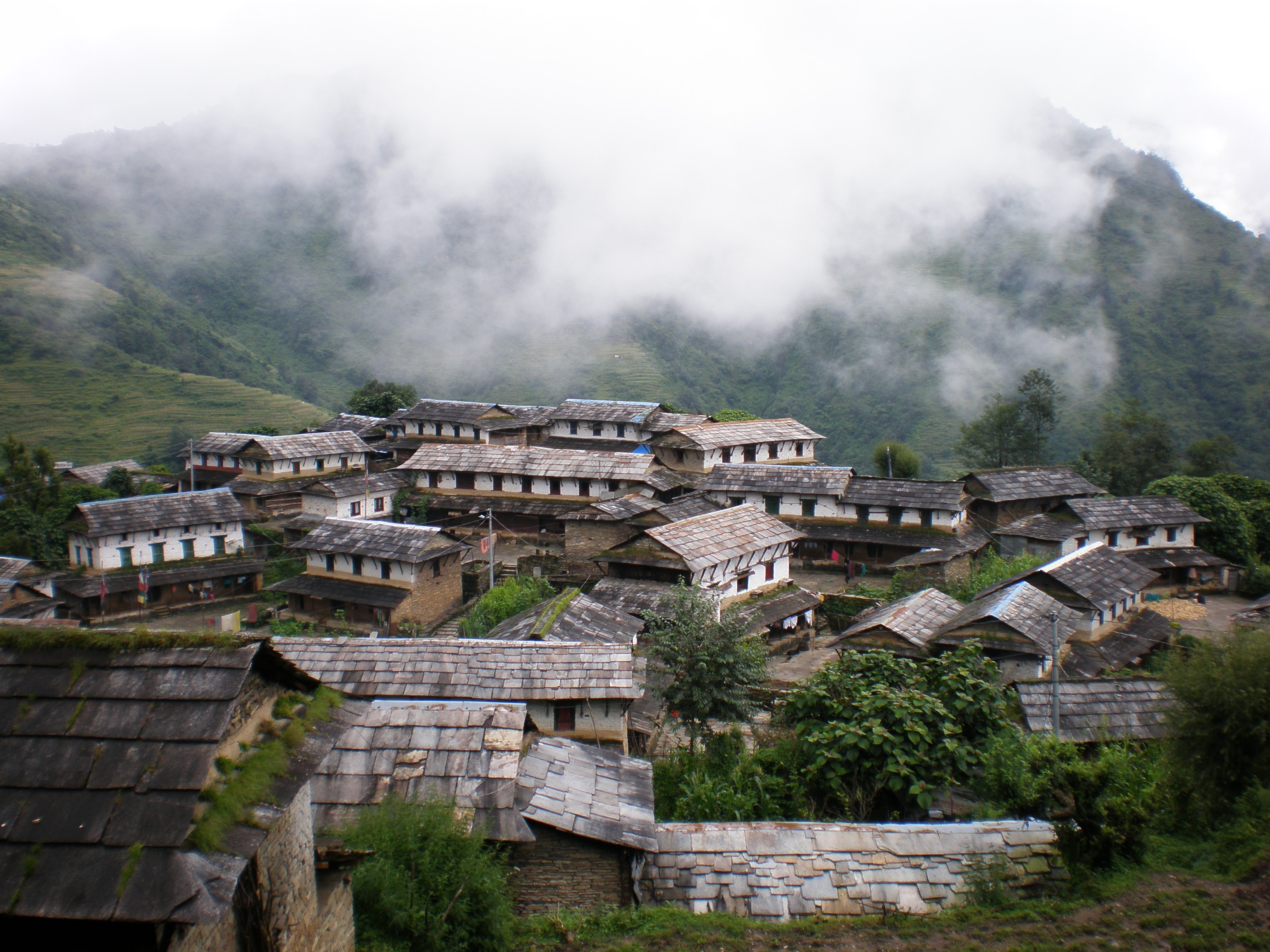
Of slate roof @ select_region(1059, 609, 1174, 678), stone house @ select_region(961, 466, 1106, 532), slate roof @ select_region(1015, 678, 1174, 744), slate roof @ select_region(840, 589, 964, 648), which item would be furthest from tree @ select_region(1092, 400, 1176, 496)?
slate roof @ select_region(1015, 678, 1174, 744)

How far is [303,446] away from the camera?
5597cm

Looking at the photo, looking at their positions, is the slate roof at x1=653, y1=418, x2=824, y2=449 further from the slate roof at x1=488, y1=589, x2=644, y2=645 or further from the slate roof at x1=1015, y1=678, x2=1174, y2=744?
the slate roof at x1=1015, y1=678, x2=1174, y2=744

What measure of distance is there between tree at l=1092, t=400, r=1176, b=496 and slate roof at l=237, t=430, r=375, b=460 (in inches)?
2213

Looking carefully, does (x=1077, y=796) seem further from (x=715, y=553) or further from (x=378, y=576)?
(x=378, y=576)

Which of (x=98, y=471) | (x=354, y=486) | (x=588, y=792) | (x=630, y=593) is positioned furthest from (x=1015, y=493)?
(x=98, y=471)

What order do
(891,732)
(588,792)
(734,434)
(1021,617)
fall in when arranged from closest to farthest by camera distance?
(588,792), (891,732), (1021,617), (734,434)

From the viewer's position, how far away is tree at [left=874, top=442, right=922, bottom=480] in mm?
60406

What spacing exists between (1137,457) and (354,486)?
5602 cm

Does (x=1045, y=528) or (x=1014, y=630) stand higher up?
(x=1045, y=528)

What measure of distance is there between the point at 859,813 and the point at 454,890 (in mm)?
8892

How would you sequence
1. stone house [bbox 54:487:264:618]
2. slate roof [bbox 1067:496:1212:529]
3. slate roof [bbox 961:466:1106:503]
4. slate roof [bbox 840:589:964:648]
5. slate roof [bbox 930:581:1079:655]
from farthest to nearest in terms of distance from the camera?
slate roof [bbox 961:466:1106:503]
slate roof [bbox 1067:496:1212:529]
stone house [bbox 54:487:264:618]
slate roof [bbox 840:589:964:648]
slate roof [bbox 930:581:1079:655]

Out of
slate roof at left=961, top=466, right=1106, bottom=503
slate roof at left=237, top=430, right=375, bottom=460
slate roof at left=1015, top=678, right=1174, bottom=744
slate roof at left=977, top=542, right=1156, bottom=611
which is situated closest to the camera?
slate roof at left=1015, top=678, right=1174, bottom=744

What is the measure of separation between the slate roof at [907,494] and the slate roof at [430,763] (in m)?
31.7

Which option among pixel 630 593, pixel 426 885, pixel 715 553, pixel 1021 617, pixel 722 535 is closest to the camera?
pixel 426 885
